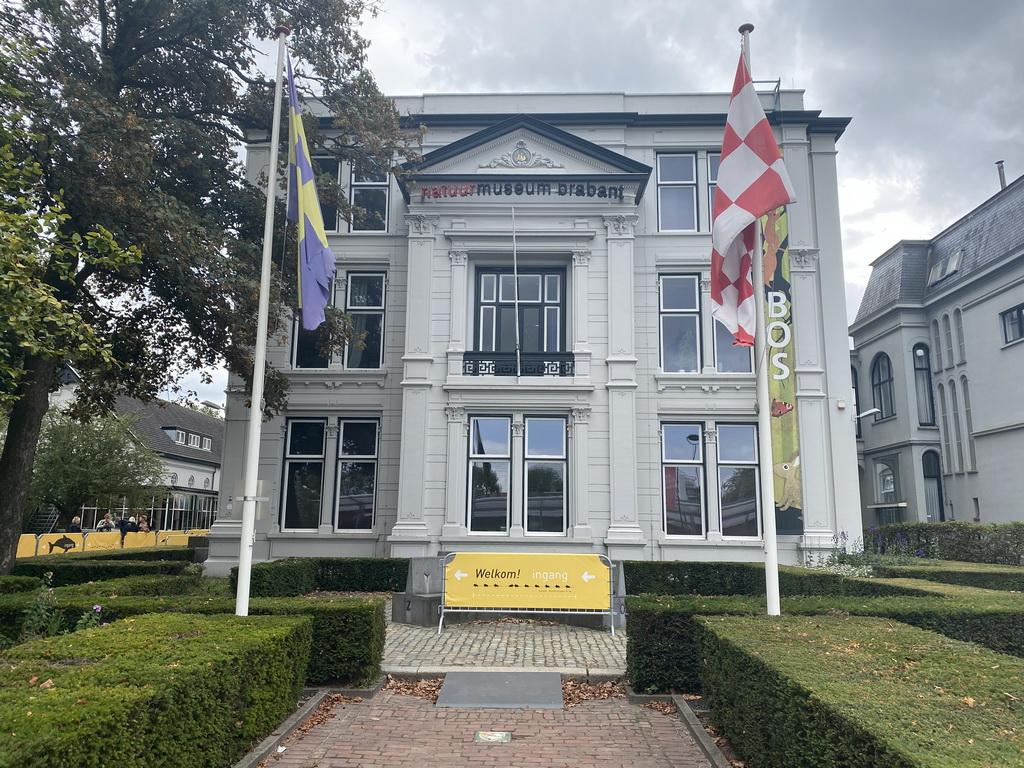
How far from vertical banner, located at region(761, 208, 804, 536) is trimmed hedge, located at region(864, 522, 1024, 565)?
2920 millimetres

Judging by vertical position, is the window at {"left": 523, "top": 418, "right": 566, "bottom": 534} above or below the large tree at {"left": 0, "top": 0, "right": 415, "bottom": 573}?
below

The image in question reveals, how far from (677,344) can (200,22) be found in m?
13.9

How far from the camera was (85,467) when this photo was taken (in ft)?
112

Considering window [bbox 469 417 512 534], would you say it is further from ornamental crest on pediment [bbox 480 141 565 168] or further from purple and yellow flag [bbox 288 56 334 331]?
purple and yellow flag [bbox 288 56 334 331]

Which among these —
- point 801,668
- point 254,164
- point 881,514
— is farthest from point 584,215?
point 881,514

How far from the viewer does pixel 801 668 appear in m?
5.50

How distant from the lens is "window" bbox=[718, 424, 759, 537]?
1952 centimetres

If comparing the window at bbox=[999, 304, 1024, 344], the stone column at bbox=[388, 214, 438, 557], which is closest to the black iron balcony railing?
the stone column at bbox=[388, 214, 438, 557]

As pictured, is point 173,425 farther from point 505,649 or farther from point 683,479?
point 505,649

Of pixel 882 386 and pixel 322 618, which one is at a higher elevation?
pixel 882 386

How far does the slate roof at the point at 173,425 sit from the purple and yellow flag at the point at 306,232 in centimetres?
3580

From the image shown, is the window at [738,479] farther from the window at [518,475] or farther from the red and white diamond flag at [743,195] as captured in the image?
the red and white diamond flag at [743,195]

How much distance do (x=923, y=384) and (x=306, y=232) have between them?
28877mm

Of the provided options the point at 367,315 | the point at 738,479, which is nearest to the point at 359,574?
the point at 367,315
